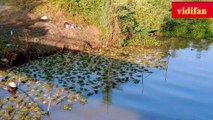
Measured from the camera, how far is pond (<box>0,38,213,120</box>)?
10977mm

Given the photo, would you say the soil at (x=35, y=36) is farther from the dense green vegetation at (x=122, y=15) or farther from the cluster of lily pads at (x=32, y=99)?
the cluster of lily pads at (x=32, y=99)

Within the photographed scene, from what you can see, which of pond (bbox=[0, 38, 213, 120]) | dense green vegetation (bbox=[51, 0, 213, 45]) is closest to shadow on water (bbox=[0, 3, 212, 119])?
pond (bbox=[0, 38, 213, 120])

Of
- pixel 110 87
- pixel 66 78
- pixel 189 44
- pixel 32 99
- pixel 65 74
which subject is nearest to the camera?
pixel 32 99

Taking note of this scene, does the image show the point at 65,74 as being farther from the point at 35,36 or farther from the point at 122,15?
the point at 122,15

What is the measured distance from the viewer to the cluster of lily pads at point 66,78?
1097 centimetres

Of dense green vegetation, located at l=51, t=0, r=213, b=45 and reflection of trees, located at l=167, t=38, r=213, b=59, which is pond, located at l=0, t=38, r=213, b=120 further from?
reflection of trees, located at l=167, t=38, r=213, b=59

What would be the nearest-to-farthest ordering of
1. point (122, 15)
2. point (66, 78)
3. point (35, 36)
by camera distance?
point (66, 78) < point (35, 36) < point (122, 15)

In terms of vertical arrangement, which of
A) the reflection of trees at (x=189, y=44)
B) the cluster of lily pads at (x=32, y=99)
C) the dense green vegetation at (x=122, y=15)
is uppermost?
the dense green vegetation at (x=122, y=15)

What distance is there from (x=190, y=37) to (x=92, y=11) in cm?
938

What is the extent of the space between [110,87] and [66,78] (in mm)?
1973

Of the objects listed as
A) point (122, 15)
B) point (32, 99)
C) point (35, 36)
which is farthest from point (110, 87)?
point (122, 15)

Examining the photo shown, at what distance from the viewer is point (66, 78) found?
1359 centimetres

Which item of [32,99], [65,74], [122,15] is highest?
[122,15]

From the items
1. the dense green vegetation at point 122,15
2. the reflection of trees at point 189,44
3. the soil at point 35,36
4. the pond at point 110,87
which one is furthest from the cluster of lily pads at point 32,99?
the reflection of trees at point 189,44
